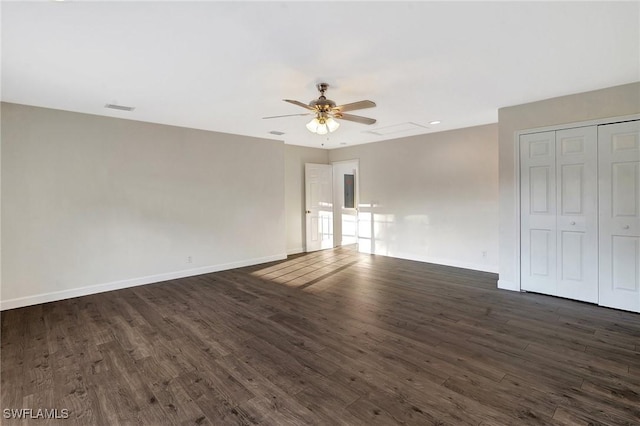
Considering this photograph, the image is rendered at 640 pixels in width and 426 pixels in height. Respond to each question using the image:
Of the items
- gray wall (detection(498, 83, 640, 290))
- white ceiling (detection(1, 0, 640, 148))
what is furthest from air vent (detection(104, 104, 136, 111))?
gray wall (detection(498, 83, 640, 290))

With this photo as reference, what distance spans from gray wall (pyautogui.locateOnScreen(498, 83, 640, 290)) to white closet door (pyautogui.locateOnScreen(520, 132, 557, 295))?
4.2 inches

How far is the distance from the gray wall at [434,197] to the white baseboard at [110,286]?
120 inches

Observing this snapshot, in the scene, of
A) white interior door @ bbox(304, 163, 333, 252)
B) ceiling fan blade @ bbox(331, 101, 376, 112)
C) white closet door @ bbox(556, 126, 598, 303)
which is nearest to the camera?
ceiling fan blade @ bbox(331, 101, 376, 112)

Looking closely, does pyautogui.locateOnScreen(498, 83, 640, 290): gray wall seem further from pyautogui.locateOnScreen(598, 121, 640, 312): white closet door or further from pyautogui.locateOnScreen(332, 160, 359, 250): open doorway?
pyautogui.locateOnScreen(332, 160, 359, 250): open doorway

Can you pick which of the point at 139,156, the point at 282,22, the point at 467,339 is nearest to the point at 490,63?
the point at 282,22

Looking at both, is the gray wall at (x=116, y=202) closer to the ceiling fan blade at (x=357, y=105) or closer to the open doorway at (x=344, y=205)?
the open doorway at (x=344, y=205)

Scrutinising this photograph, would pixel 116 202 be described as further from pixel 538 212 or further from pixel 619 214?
pixel 619 214

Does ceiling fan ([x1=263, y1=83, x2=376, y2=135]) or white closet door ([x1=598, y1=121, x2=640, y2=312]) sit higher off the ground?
ceiling fan ([x1=263, y1=83, x2=376, y2=135])

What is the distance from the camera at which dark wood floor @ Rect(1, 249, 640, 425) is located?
2.02m

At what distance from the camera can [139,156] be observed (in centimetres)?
486

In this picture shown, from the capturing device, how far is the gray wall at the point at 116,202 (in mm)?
3975

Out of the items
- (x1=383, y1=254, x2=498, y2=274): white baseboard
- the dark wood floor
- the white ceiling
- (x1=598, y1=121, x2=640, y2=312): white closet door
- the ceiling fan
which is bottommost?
the dark wood floor

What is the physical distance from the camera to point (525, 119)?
13.8 feet

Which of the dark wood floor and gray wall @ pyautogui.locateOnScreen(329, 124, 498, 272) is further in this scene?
gray wall @ pyautogui.locateOnScreen(329, 124, 498, 272)
